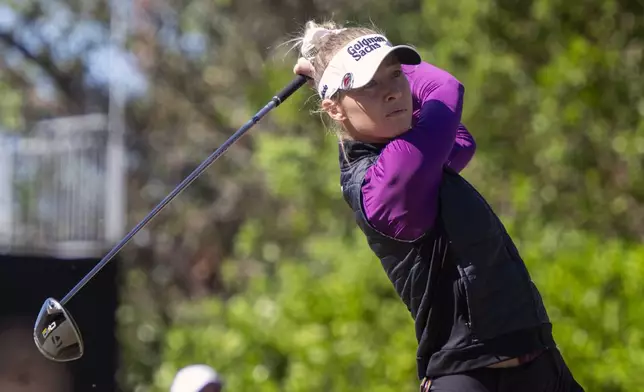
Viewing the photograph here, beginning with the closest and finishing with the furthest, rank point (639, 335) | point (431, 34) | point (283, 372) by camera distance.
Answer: point (639, 335)
point (283, 372)
point (431, 34)

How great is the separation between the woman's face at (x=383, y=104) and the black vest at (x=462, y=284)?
7 cm

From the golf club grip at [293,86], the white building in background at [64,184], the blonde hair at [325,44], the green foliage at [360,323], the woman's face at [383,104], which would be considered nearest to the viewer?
the woman's face at [383,104]

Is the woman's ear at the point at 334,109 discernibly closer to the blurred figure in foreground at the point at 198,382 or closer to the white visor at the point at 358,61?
the white visor at the point at 358,61

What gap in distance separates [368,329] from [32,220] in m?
5.90

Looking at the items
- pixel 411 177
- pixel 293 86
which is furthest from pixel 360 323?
pixel 411 177

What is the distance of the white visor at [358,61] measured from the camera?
2.87 metres

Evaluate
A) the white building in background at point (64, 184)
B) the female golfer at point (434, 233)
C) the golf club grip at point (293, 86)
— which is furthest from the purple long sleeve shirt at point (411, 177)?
the white building in background at point (64, 184)

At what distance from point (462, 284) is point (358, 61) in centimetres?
63

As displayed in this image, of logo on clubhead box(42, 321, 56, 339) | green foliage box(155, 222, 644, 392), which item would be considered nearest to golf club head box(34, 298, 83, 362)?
logo on clubhead box(42, 321, 56, 339)

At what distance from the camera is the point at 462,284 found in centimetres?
283

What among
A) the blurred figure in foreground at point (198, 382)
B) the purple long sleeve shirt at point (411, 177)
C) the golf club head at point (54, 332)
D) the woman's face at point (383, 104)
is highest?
the woman's face at point (383, 104)

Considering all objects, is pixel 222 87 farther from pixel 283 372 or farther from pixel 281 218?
pixel 283 372

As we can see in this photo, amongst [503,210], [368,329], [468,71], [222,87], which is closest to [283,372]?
[368,329]

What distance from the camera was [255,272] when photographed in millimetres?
9719
